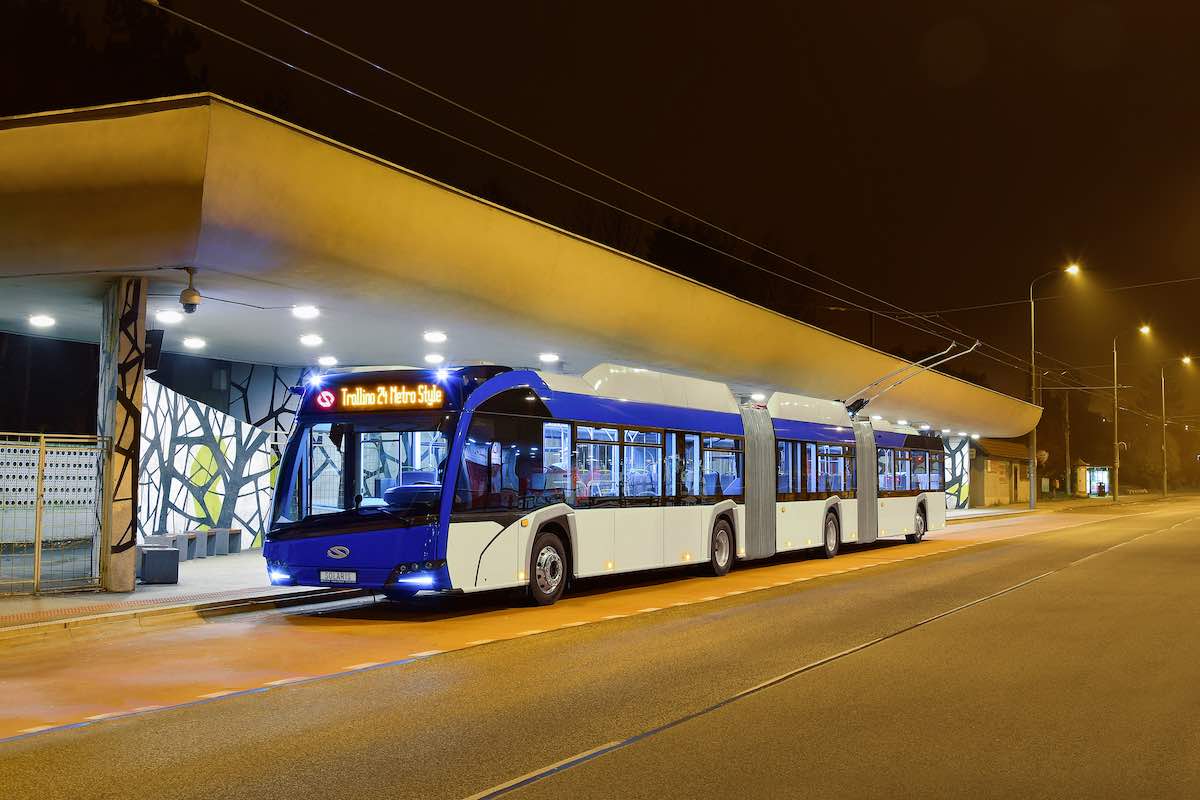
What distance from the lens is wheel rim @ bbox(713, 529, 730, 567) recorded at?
68.8ft

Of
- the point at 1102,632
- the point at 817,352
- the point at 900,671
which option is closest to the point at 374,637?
the point at 900,671

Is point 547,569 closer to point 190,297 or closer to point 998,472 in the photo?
point 190,297

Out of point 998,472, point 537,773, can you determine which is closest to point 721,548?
point 537,773

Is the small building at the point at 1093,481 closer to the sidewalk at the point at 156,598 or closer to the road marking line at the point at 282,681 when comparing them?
the sidewalk at the point at 156,598

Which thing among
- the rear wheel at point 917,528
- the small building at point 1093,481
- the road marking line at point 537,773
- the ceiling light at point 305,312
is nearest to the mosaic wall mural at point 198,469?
the ceiling light at point 305,312

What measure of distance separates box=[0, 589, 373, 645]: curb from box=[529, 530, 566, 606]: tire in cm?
315

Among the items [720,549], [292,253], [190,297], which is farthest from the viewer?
[720,549]

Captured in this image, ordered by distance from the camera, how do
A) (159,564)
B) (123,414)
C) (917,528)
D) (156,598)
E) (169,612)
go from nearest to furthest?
(169,612) → (156,598) → (123,414) → (159,564) → (917,528)

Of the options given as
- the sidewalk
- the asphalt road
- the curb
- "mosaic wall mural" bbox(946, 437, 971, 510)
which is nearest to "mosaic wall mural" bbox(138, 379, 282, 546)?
the sidewalk

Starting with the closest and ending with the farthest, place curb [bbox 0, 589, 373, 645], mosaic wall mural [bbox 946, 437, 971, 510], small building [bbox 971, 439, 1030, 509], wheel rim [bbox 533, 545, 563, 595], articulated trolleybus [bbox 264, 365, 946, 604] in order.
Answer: curb [bbox 0, 589, 373, 645], articulated trolleybus [bbox 264, 365, 946, 604], wheel rim [bbox 533, 545, 563, 595], mosaic wall mural [bbox 946, 437, 971, 510], small building [bbox 971, 439, 1030, 509]

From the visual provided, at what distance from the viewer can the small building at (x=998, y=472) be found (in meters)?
63.8

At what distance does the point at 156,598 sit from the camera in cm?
1559

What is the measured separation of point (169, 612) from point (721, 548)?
10267mm

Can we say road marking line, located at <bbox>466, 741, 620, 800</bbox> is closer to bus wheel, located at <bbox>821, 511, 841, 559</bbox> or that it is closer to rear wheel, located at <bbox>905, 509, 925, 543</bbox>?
bus wheel, located at <bbox>821, 511, 841, 559</bbox>
